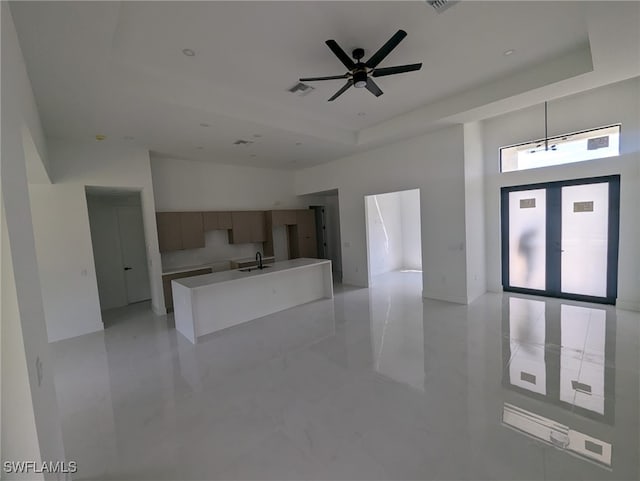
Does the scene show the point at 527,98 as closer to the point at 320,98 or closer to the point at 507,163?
the point at 507,163

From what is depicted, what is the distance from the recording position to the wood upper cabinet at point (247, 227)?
670 cm

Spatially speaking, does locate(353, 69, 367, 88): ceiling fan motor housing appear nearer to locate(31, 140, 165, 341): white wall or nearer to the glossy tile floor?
the glossy tile floor

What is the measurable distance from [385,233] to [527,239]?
3554 millimetres

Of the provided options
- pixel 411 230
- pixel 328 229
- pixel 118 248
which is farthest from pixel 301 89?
pixel 411 230

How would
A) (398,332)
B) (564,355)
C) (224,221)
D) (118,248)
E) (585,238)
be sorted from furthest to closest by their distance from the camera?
(224,221)
(118,248)
(585,238)
(398,332)
(564,355)

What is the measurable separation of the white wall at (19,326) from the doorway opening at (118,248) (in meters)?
4.77

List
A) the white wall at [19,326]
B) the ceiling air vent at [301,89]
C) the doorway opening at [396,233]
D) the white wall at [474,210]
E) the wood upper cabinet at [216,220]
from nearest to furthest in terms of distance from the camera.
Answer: the white wall at [19,326]
the ceiling air vent at [301,89]
the white wall at [474,210]
the wood upper cabinet at [216,220]
the doorway opening at [396,233]

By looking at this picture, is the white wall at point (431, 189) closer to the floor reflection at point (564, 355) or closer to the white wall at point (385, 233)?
the white wall at point (385, 233)

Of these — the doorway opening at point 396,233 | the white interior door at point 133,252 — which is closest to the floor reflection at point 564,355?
the doorway opening at point 396,233

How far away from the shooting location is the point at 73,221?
4508 mm

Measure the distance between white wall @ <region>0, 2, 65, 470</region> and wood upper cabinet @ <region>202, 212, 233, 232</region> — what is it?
15.2ft

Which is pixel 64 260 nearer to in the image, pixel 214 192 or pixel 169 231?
pixel 169 231

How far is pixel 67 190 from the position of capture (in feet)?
14.6

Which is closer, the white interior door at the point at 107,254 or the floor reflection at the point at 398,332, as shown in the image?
the floor reflection at the point at 398,332
